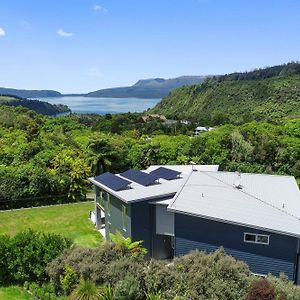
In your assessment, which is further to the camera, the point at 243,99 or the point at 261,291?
the point at 243,99

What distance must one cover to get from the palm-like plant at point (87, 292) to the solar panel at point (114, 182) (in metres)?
7.66

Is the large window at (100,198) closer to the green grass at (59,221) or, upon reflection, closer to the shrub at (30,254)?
the green grass at (59,221)

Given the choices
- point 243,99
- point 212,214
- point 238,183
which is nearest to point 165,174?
point 238,183

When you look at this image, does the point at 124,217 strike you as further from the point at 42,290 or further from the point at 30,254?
the point at 42,290

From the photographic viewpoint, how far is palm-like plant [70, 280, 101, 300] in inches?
553

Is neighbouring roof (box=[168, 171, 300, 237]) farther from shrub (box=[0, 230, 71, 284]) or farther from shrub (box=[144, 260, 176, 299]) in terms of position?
shrub (box=[0, 230, 71, 284])

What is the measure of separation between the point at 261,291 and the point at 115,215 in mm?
10937

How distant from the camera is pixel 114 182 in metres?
22.7

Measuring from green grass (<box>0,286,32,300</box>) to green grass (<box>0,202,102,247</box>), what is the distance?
6.57 m

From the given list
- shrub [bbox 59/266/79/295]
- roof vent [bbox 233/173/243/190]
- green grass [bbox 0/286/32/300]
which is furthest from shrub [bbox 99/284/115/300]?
roof vent [bbox 233/173/243/190]

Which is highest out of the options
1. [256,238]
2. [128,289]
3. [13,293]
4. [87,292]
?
[256,238]

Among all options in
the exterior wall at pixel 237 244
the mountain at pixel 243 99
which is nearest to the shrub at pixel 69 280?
the exterior wall at pixel 237 244

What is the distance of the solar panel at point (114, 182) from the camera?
21.8 meters

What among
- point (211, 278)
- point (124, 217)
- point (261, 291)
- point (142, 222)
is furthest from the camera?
point (124, 217)
